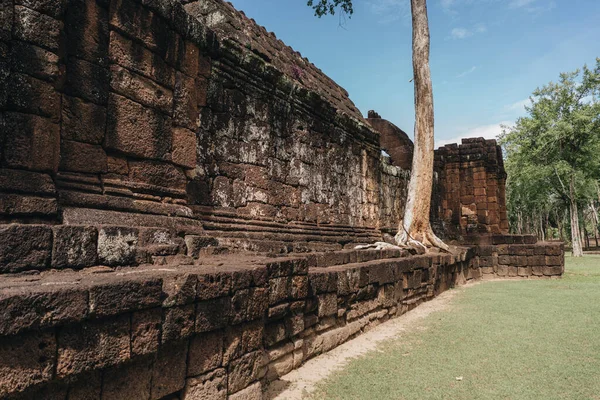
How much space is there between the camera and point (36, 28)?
107 inches

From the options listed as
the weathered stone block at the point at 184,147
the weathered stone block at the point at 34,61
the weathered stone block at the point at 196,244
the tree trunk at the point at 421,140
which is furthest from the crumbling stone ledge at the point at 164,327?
the tree trunk at the point at 421,140

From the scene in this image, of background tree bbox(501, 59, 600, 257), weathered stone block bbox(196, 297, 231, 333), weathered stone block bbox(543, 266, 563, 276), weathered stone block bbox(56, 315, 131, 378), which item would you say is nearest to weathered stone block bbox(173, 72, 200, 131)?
weathered stone block bbox(196, 297, 231, 333)

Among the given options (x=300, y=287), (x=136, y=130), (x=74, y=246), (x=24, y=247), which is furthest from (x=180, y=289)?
(x=136, y=130)

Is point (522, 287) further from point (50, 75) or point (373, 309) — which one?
point (50, 75)

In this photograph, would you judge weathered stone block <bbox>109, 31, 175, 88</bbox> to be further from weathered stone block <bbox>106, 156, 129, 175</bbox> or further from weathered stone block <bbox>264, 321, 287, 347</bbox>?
weathered stone block <bbox>264, 321, 287, 347</bbox>

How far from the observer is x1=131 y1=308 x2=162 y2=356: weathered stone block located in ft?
6.90

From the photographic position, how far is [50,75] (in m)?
2.79

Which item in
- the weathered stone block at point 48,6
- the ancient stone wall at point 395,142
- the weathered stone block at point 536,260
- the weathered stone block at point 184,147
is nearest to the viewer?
the weathered stone block at point 48,6

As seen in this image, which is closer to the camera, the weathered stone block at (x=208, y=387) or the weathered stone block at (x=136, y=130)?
the weathered stone block at (x=208, y=387)

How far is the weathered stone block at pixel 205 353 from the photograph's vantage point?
8.30 feet

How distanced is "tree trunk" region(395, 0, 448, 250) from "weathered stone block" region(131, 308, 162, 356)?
913 centimetres

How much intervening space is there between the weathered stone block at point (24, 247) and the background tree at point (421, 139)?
9272mm

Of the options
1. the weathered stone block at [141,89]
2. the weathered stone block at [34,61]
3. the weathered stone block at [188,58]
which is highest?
the weathered stone block at [188,58]

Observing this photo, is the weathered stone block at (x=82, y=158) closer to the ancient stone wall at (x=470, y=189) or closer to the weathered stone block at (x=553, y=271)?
the weathered stone block at (x=553, y=271)
